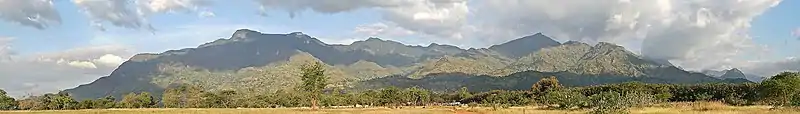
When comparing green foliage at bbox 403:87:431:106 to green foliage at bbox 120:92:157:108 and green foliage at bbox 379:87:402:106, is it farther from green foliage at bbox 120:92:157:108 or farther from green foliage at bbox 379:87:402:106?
green foliage at bbox 120:92:157:108

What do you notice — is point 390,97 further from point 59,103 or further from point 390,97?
point 59,103

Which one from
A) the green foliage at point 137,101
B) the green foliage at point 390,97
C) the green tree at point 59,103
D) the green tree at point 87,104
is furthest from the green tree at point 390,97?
the green tree at point 59,103

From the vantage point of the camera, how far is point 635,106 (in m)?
82.6

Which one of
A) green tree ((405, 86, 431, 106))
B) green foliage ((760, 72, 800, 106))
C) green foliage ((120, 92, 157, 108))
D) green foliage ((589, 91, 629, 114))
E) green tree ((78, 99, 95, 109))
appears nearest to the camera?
green foliage ((589, 91, 629, 114))

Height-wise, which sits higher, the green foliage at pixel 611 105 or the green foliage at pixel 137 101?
the green foliage at pixel 137 101

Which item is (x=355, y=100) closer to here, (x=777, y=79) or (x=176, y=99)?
(x=176, y=99)

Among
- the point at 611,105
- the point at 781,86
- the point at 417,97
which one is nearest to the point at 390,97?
the point at 417,97

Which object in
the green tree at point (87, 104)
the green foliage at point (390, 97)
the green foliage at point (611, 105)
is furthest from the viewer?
the green foliage at point (390, 97)

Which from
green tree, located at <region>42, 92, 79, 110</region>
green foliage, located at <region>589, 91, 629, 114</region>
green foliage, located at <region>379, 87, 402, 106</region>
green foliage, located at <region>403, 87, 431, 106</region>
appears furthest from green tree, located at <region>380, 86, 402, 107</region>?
green foliage, located at <region>589, 91, 629, 114</region>

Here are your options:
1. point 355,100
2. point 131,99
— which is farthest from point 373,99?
point 131,99

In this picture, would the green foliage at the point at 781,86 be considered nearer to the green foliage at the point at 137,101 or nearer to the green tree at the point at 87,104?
the green foliage at the point at 137,101

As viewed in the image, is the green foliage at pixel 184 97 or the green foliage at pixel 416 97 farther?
the green foliage at pixel 416 97

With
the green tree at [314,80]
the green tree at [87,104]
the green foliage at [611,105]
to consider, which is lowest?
the green foliage at [611,105]

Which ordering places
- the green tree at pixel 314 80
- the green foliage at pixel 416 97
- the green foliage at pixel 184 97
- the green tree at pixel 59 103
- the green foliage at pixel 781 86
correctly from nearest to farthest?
the green tree at pixel 314 80 → the green foliage at pixel 781 86 → the green tree at pixel 59 103 → the green foliage at pixel 184 97 → the green foliage at pixel 416 97
